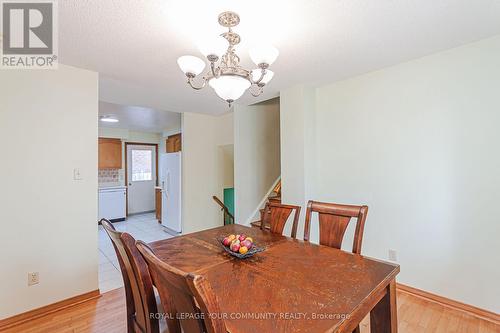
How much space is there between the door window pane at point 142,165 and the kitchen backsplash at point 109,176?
15.6 inches

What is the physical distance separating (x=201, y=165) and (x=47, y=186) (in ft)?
8.36

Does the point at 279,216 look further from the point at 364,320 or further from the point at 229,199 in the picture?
the point at 229,199

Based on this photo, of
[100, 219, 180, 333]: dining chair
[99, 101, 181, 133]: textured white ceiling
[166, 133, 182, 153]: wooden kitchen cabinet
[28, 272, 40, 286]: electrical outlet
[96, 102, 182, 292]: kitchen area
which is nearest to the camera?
[100, 219, 180, 333]: dining chair

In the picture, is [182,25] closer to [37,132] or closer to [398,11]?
[398,11]

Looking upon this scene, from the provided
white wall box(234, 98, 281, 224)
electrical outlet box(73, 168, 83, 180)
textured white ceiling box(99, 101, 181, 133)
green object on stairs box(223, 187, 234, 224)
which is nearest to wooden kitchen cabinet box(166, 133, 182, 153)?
textured white ceiling box(99, 101, 181, 133)

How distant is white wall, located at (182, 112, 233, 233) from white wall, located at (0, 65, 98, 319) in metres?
1.93

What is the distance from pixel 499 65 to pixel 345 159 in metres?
1.45

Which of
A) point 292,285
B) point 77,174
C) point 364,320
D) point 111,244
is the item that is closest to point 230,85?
point 292,285

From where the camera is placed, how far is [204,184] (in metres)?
4.55

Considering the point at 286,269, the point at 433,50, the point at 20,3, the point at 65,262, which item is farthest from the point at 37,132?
the point at 433,50

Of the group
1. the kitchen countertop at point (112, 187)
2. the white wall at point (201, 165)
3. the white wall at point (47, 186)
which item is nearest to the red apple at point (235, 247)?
the white wall at point (47, 186)

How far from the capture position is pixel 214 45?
134 centimetres

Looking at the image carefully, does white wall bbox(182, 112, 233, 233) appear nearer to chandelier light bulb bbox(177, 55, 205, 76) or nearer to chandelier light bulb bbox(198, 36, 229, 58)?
chandelier light bulb bbox(177, 55, 205, 76)

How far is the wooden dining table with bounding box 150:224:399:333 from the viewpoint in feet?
2.83
